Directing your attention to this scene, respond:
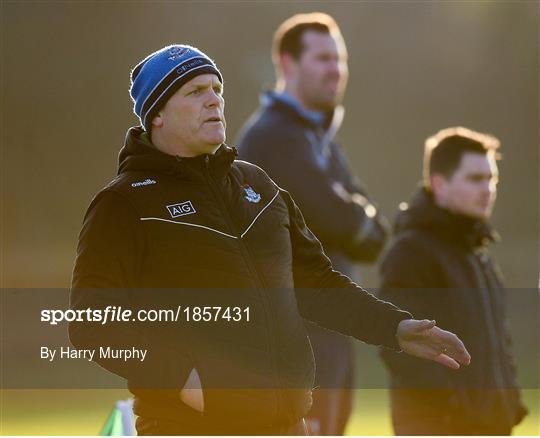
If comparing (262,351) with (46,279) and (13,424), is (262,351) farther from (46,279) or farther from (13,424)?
(46,279)

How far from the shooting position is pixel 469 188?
521 centimetres

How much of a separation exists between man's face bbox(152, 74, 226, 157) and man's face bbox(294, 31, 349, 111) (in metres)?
2.51

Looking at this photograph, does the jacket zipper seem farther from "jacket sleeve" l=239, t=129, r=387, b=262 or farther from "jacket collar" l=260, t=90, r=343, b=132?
"jacket collar" l=260, t=90, r=343, b=132

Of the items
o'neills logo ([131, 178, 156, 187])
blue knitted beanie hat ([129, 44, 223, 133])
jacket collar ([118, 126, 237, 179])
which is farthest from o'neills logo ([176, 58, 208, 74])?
o'neills logo ([131, 178, 156, 187])

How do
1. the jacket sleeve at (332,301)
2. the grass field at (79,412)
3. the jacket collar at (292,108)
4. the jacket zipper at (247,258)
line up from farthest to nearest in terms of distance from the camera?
the grass field at (79,412), the jacket collar at (292,108), the jacket sleeve at (332,301), the jacket zipper at (247,258)

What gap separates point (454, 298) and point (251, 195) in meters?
1.74

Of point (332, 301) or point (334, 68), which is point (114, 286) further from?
point (334, 68)

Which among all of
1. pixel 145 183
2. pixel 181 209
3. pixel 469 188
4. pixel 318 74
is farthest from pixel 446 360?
pixel 318 74

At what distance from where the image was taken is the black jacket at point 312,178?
18.1 feet

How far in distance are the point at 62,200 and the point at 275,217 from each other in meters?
9.57

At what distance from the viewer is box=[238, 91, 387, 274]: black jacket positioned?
18.1 ft

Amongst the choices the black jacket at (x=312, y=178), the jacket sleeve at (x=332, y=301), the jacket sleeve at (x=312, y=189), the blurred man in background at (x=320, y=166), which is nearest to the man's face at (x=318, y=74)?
the blurred man in background at (x=320, y=166)

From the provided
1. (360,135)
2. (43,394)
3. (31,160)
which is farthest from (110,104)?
(360,135)

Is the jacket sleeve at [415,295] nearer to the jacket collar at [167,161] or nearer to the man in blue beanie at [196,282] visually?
the man in blue beanie at [196,282]
